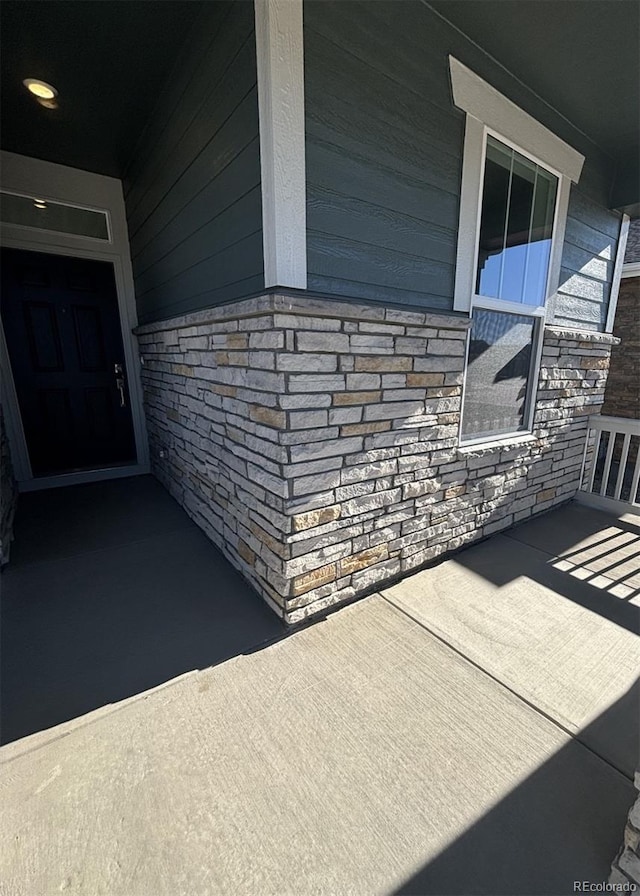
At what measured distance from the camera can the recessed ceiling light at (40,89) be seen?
223cm

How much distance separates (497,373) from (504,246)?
79 centimetres

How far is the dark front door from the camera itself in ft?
11.1

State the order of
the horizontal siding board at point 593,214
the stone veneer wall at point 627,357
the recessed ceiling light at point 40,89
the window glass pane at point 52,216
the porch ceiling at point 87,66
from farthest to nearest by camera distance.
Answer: the stone veneer wall at point 627,357
the window glass pane at point 52,216
the horizontal siding board at point 593,214
the recessed ceiling light at point 40,89
the porch ceiling at point 87,66

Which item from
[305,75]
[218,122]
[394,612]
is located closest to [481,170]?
[305,75]

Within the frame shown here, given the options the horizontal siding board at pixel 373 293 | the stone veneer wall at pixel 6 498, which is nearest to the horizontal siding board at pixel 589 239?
the horizontal siding board at pixel 373 293

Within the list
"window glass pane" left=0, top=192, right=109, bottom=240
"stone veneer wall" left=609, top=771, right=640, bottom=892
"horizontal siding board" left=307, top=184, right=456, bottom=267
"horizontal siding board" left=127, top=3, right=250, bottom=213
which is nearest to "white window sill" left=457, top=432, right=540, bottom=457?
"horizontal siding board" left=307, top=184, right=456, bottom=267

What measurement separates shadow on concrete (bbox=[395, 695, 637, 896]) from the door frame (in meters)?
3.92

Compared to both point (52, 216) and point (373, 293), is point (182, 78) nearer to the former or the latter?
point (373, 293)

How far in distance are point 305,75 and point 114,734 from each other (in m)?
2.53

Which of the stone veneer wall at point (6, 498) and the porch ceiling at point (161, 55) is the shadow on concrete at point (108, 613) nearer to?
the stone veneer wall at point (6, 498)

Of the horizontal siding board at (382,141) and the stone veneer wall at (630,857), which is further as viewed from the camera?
the horizontal siding board at (382,141)

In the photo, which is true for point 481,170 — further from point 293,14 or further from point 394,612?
point 394,612

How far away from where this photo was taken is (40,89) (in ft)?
7.50

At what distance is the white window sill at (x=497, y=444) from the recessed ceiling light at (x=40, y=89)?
3.31 metres
